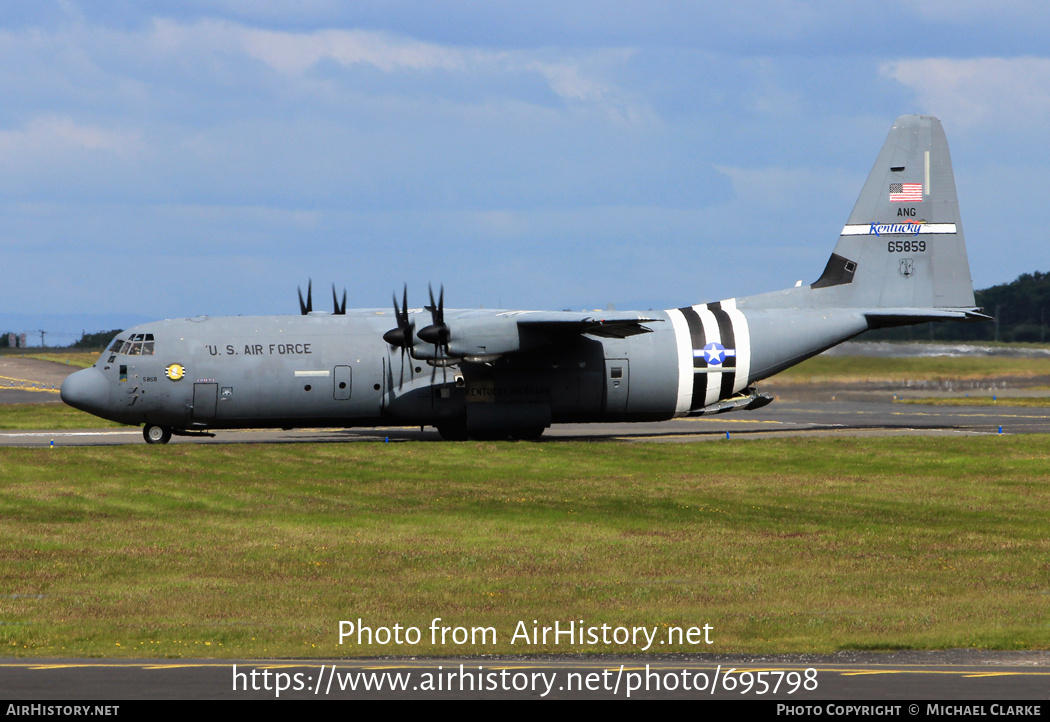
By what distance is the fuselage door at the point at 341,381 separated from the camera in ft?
124

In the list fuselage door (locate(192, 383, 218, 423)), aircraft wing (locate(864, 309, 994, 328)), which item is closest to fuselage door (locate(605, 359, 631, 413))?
aircraft wing (locate(864, 309, 994, 328))

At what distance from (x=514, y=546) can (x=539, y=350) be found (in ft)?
57.7

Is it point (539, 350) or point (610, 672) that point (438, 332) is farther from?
point (610, 672)

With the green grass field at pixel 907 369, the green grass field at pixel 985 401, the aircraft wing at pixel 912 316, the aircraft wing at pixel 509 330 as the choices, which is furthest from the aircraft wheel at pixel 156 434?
the green grass field at pixel 985 401

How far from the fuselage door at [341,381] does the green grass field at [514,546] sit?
2123 mm

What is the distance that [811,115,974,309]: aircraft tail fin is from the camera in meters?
42.5

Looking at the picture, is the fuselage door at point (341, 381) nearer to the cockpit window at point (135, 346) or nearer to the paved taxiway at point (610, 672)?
the cockpit window at point (135, 346)

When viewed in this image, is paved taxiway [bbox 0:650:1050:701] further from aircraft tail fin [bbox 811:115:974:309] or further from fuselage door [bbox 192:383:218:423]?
aircraft tail fin [bbox 811:115:974:309]

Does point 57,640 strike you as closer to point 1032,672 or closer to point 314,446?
point 1032,672

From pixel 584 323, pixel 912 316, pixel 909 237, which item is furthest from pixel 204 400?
pixel 909 237

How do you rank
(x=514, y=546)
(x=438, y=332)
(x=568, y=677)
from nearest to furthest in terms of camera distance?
(x=568, y=677) → (x=514, y=546) → (x=438, y=332)

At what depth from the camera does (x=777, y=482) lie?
1212 inches

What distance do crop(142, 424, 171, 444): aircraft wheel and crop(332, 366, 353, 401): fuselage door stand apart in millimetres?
6009

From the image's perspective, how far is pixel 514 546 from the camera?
22.0 m
